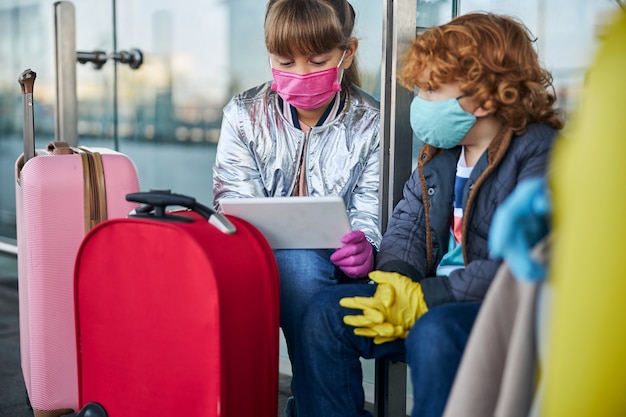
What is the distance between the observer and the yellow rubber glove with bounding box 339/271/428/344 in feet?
5.29

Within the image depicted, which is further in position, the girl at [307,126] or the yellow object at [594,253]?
the girl at [307,126]

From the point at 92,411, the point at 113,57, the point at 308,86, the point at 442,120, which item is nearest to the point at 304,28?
the point at 308,86

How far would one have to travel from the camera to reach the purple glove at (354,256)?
1.79 m

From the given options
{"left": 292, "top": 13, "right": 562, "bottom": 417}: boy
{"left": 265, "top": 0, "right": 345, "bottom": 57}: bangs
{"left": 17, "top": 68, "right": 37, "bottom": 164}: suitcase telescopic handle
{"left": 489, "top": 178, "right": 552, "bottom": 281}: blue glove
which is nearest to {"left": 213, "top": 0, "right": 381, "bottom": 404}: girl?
{"left": 265, "top": 0, "right": 345, "bottom": 57}: bangs

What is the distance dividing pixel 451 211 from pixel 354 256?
22cm

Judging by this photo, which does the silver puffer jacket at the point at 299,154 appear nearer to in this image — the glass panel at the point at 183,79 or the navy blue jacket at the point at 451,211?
the navy blue jacket at the point at 451,211

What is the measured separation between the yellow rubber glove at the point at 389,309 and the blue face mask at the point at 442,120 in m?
0.29

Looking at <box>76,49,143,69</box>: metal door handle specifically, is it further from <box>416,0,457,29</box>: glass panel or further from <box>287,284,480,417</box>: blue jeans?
<box>287,284,480,417</box>: blue jeans

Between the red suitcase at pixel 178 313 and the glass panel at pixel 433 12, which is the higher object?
the glass panel at pixel 433 12

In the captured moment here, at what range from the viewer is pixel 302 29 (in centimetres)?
201

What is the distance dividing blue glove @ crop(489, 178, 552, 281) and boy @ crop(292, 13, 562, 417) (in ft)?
1.74


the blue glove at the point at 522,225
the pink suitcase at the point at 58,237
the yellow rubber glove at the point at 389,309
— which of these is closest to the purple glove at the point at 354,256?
the yellow rubber glove at the point at 389,309

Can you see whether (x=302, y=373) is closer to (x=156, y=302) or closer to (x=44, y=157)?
(x=156, y=302)

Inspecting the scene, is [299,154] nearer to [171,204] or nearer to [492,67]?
[171,204]
